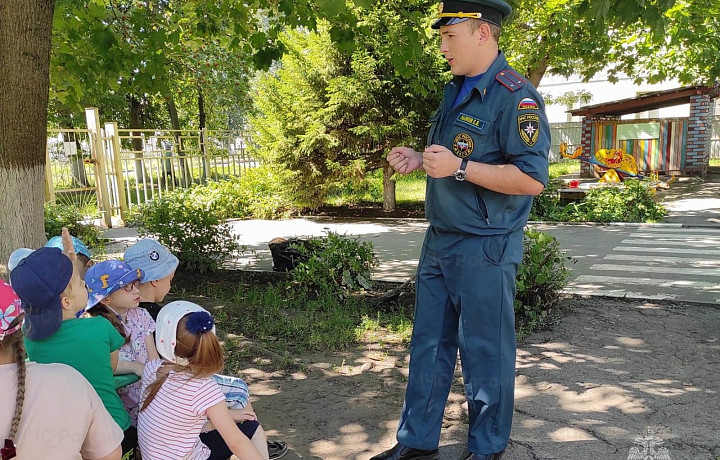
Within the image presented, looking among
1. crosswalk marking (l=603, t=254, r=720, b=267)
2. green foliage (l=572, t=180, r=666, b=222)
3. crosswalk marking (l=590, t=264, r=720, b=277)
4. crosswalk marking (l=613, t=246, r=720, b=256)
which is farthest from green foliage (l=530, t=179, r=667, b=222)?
crosswalk marking (l=590, t=264, r=720, b=277)

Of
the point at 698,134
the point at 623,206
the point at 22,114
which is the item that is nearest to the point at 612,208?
the point at 623,206

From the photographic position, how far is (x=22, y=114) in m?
3.47

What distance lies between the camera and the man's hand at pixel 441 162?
2461 millimetres

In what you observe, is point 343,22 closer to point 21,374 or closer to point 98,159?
point 21,374

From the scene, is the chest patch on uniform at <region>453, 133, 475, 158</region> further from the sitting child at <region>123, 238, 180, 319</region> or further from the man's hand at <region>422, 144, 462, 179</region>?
the sitting child at <region>123, 238, 180, 319</region>

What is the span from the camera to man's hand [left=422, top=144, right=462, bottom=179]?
2.46m

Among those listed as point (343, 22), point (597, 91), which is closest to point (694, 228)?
point (343, 22)

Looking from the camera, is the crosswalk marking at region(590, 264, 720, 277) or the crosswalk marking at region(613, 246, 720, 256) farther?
the crosswalk marking at region(613, 246, 720, 256)

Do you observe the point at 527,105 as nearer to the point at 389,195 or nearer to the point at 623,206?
the point at 623,206

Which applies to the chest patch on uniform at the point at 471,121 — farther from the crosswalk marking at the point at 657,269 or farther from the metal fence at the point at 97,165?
the metal fence at the point at 97,165

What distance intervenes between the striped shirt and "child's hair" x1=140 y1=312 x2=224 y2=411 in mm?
44

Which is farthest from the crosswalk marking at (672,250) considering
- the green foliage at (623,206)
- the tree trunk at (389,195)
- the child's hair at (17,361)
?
the child's hair at (17,361)

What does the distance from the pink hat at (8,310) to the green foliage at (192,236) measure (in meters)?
5.46

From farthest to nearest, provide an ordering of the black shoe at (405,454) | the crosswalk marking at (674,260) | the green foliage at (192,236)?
the crosswalk marking at (674,260)
the green foliage at (192,236)
the black shoe at (405,454)
